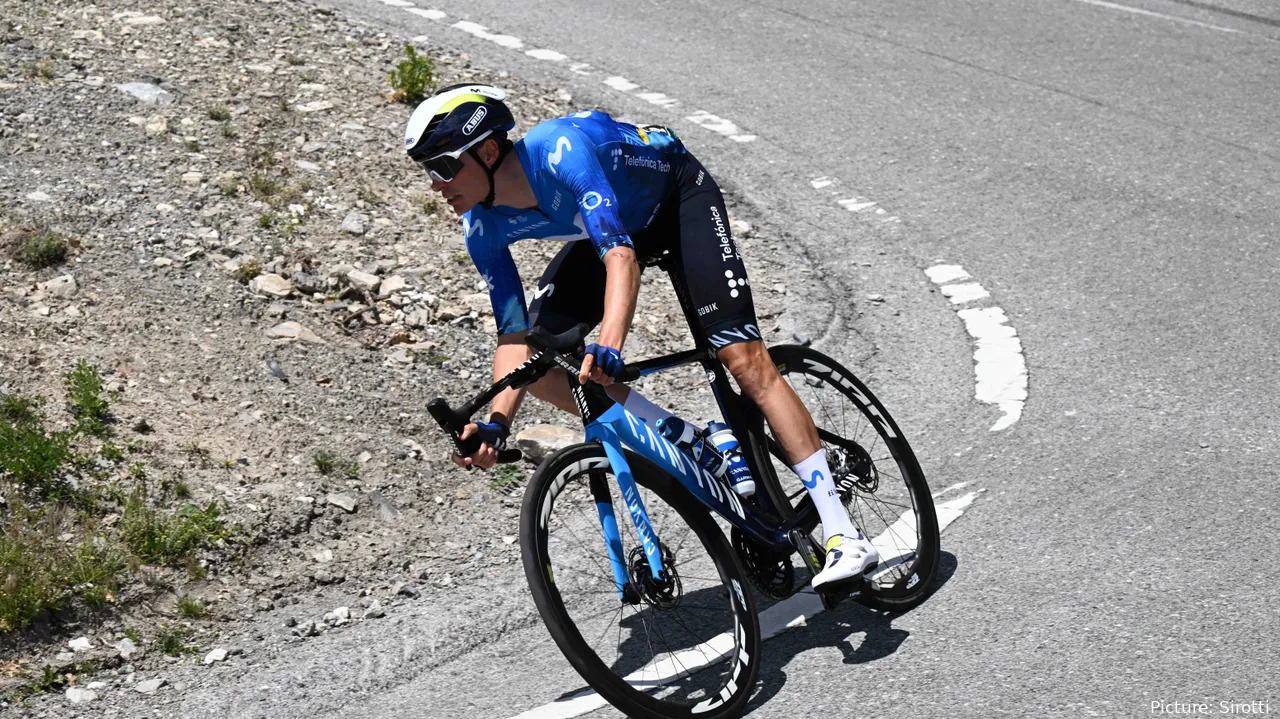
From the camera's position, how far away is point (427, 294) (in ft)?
23.0

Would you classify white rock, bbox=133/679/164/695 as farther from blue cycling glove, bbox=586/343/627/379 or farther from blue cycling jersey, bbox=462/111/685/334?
blue cycling glove, bbox=586/343/627/379

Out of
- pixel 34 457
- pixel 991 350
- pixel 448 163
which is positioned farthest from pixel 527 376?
pixel 991 350

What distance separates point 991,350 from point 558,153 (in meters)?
3.36

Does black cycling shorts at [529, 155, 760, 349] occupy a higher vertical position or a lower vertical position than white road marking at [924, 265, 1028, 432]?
higher

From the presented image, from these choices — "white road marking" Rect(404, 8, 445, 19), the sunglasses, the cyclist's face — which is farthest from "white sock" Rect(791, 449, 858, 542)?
"white road marking" Rect(404, 8, 445, 19)

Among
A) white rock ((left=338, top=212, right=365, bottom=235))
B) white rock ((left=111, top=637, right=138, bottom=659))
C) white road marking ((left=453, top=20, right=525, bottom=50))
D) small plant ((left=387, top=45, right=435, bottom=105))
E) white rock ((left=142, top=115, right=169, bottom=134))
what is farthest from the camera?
white road marking ((left=453, top=20, right=525, bottom=50))

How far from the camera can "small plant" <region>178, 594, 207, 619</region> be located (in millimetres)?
4742

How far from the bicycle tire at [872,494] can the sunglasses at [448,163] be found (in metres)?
1.40

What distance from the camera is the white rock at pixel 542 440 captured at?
5746mm

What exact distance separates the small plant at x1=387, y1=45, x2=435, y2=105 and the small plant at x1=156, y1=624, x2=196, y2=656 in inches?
210

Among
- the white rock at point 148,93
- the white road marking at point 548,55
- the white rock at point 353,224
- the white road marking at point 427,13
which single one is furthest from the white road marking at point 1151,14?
the white rock at point 148,93

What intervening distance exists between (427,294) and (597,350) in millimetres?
3534

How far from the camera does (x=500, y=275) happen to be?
4.43 m

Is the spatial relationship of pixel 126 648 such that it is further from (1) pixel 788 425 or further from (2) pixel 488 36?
(2) pixel 488 36
